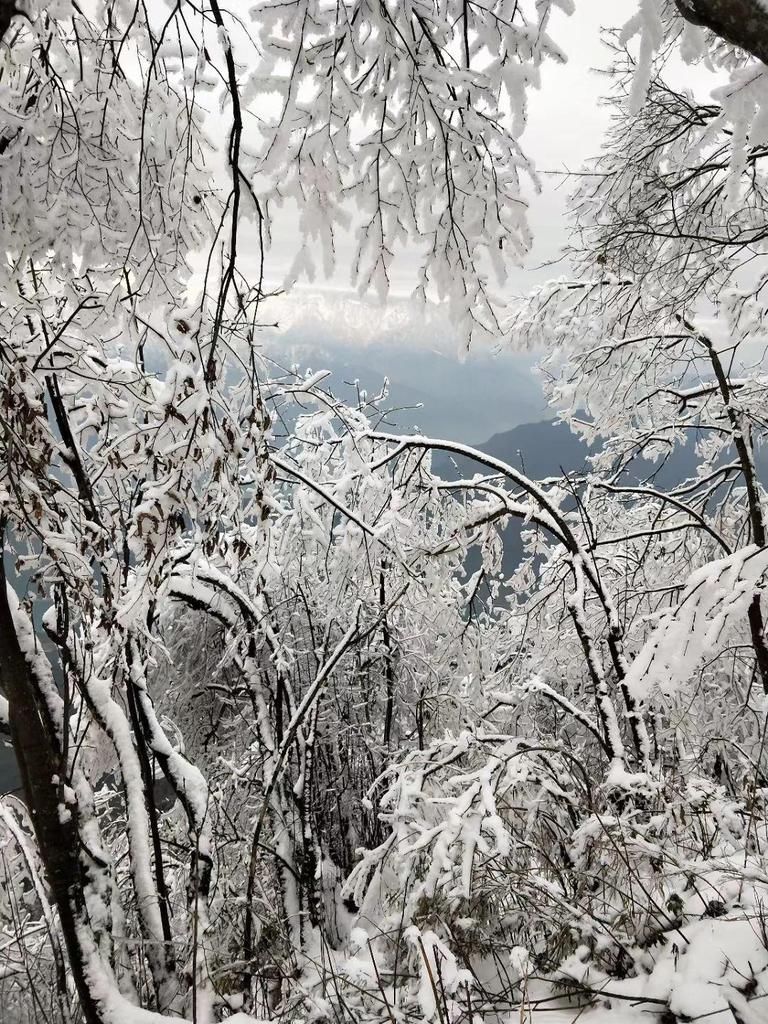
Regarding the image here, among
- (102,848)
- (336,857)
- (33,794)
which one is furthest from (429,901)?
(336,857)

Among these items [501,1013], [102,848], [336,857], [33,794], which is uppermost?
[33,794]

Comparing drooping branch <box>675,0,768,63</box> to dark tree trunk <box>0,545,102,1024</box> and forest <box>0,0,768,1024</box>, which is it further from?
dark tree trunk <box>0,545,102,1024</box>

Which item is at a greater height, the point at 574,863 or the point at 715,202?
the point at 715,202

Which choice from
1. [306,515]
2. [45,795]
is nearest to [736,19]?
[45,795]

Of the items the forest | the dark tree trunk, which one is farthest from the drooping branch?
the dark tree trunk

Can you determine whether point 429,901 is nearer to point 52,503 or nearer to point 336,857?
point 52,503

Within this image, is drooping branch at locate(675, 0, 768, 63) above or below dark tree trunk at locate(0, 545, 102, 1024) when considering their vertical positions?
above

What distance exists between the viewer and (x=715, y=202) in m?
4.96

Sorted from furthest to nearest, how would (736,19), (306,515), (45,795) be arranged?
1. (306,515)
2. (45,795)
3. (736,19)

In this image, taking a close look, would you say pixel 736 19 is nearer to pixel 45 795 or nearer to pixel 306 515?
pixel 45 795

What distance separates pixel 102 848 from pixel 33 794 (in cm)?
66

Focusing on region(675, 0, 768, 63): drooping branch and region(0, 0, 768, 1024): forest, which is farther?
region(0, 0, 768, 1024): forest

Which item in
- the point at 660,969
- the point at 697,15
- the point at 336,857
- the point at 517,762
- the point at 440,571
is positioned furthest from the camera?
the point at 336,857

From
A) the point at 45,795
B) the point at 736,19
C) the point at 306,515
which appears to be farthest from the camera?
the point at 306,515
